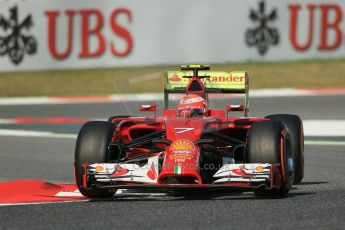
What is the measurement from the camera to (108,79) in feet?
84.1

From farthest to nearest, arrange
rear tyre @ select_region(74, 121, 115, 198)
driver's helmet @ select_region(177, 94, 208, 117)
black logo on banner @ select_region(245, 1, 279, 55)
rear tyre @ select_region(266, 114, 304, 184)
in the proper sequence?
black logo on banner @ select_region(245, 1, 279, 55) → rear tyre @ select_region(266, 114, 304, 184) → driver's helmet @ select_region(177, 94, 208, 117) → rear tyre @ select_region(74, 121, 115, 198)

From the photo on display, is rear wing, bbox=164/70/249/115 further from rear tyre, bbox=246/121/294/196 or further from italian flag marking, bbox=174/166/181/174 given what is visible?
italian flag marking, bbox=174/166/181/174

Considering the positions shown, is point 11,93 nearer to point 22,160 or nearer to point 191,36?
point 191,36

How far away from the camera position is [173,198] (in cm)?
1027

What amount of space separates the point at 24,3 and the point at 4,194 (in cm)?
1479

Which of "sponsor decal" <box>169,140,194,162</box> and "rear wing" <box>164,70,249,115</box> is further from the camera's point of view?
"rear wing" <box>164,70,249,115</box>

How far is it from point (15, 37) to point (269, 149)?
15505 millimetres

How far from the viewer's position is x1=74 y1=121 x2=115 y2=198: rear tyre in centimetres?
1022

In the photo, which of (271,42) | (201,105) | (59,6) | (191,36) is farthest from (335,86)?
(201,105)

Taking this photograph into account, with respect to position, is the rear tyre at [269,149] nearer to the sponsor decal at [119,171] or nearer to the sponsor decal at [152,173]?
the sponsor decal at [152,173]

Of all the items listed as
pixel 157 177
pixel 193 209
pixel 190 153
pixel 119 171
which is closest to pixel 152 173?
pixel 157 177

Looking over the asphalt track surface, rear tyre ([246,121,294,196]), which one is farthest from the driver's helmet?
rear tyre ([246,121,294,196])

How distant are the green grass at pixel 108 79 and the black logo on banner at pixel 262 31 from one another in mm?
625

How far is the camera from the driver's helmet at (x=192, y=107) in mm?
11039
